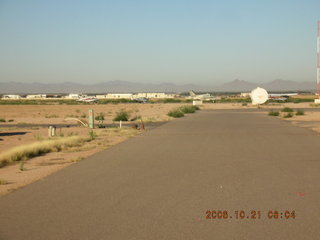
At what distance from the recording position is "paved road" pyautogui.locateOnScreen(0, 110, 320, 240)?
710 cm

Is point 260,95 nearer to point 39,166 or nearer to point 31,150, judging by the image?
point 31,150

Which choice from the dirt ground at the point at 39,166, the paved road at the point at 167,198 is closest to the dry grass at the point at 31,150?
the dirt ground at the point at 39,166

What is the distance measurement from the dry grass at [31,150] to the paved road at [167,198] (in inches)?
110

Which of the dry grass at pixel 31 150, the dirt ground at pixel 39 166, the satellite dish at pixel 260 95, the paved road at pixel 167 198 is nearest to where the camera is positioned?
the paved road at pixel 167 198

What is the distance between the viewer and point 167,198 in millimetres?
9477

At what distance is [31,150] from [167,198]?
32.9 ft

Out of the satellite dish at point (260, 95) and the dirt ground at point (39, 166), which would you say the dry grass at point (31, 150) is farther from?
the satellite dish at point (260, 95)

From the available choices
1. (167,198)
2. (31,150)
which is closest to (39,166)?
(31,150)

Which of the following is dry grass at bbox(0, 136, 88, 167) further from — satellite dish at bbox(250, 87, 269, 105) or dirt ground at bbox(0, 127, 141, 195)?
satellite dish at bbox(250, 87, 269, 105)

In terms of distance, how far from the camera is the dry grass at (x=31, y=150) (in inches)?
640

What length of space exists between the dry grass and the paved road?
2.79m

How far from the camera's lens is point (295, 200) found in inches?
365

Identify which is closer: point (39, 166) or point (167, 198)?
point (167, 198)

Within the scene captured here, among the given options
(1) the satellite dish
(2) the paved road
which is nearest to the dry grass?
(2) the paved road
